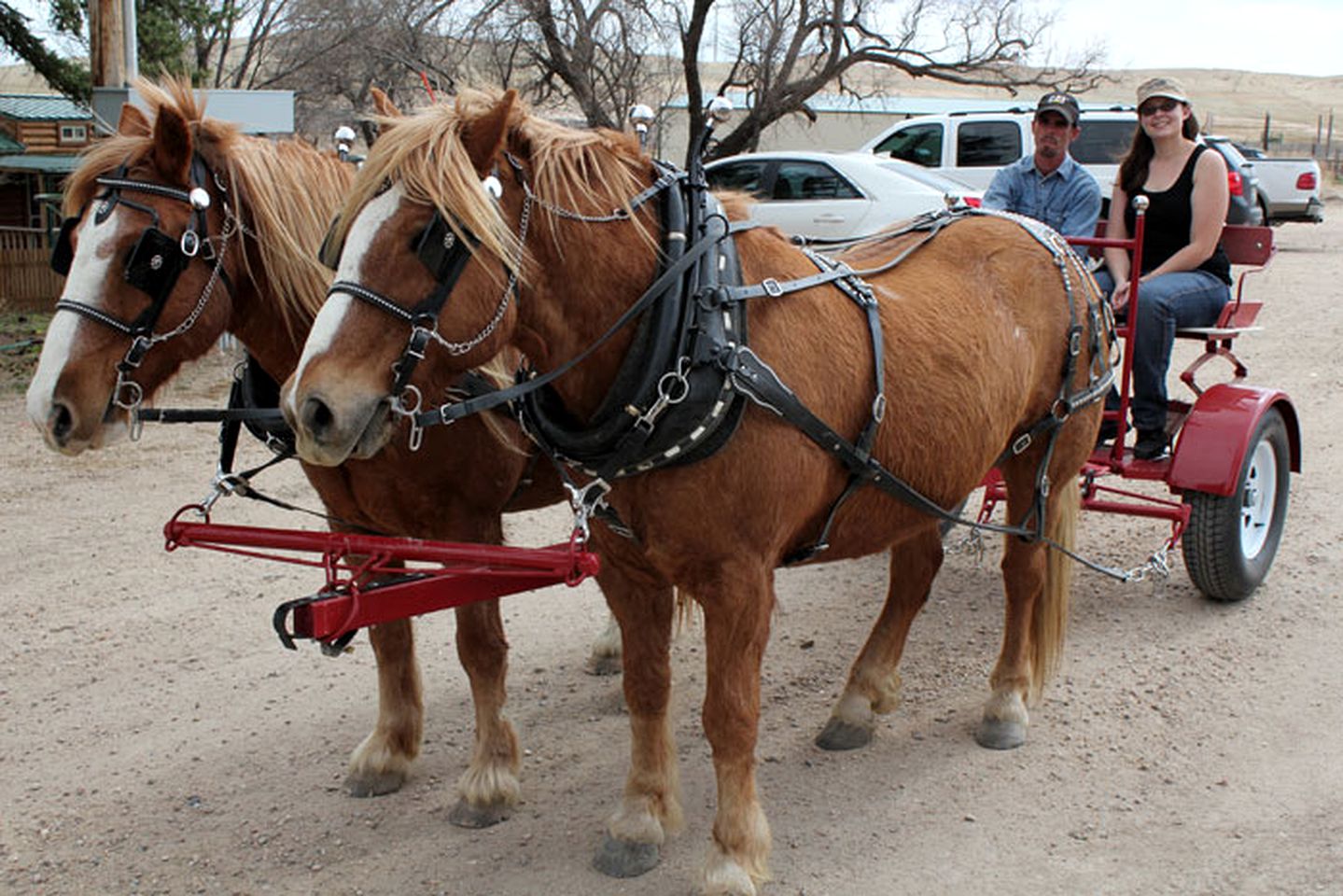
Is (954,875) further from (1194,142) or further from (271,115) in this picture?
(271,115)

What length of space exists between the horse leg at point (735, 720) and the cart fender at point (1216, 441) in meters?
2.49

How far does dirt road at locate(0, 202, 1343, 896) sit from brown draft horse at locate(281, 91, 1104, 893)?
0.30 m

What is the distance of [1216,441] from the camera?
4672 millimetres

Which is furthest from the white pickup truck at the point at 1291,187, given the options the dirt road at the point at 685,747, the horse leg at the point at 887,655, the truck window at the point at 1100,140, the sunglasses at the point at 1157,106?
the horse leg at the point at 887,655

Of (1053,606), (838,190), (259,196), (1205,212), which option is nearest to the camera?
(259,196)

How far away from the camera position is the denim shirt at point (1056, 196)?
495cm

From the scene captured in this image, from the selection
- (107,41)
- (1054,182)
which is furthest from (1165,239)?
(107,41)

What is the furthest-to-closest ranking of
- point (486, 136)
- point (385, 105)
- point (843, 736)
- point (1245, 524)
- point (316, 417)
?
point (1245, 524), point (843, 736), point (385, 105), point (486, 136), point (316, 417)

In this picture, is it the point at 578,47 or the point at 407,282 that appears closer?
the point at 407,282

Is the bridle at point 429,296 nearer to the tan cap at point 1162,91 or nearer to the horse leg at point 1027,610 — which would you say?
the horse leg at point 1027,610

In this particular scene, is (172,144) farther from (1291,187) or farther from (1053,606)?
(1291,187)

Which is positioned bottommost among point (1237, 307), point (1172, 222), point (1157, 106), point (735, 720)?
point (735, 720)

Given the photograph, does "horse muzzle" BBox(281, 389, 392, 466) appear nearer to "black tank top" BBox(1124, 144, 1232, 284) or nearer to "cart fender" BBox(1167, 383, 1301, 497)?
"cart fender" BBox(1167, 383, 1301, 497)

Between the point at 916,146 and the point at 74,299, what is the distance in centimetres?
1466
